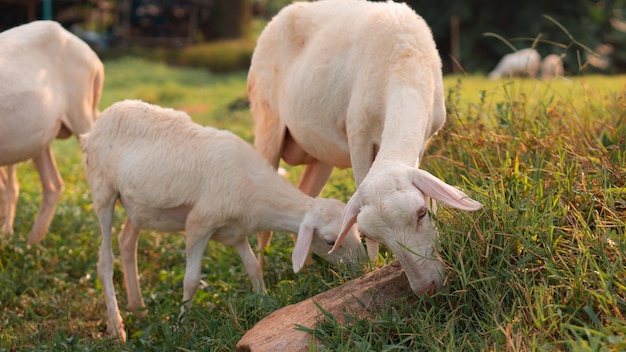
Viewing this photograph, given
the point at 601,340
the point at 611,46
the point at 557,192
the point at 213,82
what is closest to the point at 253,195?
the point at 557,192

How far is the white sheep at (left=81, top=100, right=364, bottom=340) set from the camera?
17.1ft

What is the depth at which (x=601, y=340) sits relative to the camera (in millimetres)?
3492

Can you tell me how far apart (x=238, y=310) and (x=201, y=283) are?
0.91m

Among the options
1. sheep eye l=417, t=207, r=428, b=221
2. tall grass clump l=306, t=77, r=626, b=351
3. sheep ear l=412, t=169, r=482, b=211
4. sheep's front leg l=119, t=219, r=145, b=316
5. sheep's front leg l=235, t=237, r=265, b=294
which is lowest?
sheep's front leg l=119, t=219, r=145, b=316

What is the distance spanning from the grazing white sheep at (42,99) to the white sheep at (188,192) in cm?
96

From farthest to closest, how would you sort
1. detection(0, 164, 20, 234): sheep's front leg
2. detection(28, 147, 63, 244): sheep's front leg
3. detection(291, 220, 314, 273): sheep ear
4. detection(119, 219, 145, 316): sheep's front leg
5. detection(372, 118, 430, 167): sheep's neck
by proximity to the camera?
1. detection(0, 164, 20, 234): sheep's front leg
2. detection(28, 147, 63, 244): sheep's front leg
3. detection(119, 219, 145, 316): sheep's front leg
4. detection(291, 220, 314, 273): sheep ear
5. detection(372, 118, 430, 167): sheep's neck

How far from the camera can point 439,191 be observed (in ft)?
13.0

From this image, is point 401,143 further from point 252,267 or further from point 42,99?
point 42,99

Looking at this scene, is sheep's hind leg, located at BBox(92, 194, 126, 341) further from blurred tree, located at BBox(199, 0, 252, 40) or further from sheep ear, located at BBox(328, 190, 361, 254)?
blurred tree, located at BBox(199, 0, 252, 40)

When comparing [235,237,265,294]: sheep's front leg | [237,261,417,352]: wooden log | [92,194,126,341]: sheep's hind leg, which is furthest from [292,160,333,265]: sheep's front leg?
[237,261,417,352]: wooden log

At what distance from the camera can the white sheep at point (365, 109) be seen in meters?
3.97

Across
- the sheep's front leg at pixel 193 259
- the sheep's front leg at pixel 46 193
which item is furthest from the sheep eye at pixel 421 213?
the sheep's front leg at pixel 46 193

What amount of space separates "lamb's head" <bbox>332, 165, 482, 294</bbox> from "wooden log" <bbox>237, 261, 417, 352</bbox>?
0.27m

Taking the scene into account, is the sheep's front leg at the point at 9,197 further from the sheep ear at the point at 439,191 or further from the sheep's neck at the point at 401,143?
the sheep ear at the point at 439,191
